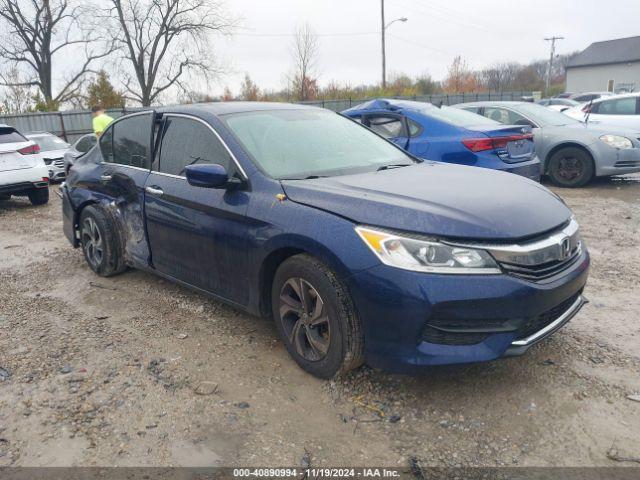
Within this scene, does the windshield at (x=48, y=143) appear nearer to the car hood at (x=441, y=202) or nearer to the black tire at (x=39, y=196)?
the black tire at (x=39, y=196)

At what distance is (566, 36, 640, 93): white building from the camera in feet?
180

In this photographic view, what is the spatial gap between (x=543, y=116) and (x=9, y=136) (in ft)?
32.1

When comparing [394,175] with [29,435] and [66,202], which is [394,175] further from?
[66,202]

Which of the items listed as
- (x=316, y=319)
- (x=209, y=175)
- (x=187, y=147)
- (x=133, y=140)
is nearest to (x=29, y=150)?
(x=133, y=140)

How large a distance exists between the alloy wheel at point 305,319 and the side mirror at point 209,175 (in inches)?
31.2

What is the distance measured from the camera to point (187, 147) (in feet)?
13.1

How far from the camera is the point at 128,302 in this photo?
4.58 meters

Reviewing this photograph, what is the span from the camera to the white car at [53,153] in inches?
511

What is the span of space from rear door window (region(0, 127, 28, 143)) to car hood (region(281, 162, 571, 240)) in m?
8.32

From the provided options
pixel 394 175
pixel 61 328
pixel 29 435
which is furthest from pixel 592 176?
pixel 29 435

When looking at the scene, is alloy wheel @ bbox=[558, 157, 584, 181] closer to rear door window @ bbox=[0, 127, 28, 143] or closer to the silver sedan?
the silver sedan

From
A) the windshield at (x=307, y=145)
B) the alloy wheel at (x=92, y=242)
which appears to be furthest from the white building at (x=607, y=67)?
the alloy wheel at (x=92, y=242)

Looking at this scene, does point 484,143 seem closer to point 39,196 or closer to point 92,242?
point 92,242

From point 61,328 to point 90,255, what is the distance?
4.34 feet
